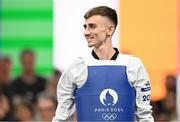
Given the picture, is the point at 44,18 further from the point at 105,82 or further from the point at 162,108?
the point at 105,82

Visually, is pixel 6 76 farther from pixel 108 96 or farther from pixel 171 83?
pixel 108 96

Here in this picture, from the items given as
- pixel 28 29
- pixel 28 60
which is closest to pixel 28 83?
pixel 28 60

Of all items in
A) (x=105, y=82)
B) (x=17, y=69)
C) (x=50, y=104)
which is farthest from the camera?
(x=17, y=69)

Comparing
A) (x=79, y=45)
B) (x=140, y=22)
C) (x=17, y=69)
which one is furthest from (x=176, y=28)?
(x=17, y=69)

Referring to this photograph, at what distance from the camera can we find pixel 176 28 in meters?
7.78

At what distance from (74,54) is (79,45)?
0.12 m

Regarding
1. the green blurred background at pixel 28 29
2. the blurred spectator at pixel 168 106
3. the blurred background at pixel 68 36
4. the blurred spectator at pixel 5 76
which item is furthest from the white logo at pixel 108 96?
the green blurred background at pixel 28 29

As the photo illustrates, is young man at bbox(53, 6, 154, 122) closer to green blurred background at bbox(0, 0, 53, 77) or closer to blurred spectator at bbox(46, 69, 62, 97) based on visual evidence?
blurred spectator at bbox(46, 69, 62, 97)

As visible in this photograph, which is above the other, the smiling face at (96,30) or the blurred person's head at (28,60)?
the smiling face at (96,30)

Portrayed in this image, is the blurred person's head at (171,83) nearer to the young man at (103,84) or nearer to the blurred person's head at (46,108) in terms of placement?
the blurred person's head at (46,108)

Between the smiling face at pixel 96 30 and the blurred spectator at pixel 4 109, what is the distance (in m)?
2.80

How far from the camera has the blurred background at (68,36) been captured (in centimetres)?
752

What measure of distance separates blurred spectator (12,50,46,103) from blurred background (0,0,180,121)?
0.01 m

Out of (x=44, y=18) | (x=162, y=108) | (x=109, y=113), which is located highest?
(x=44, y=18)
